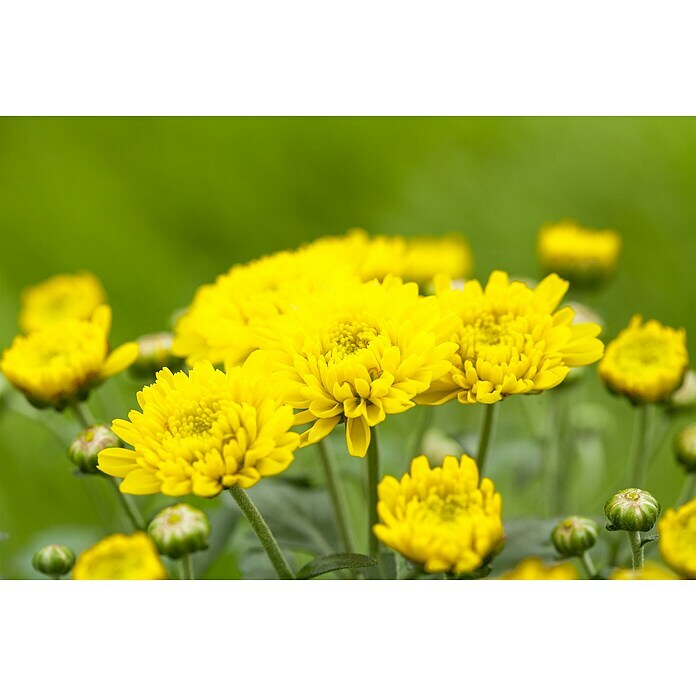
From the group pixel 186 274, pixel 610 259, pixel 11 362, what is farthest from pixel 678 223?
pixel 11 362

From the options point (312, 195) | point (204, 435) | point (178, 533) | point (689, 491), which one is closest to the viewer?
point (204, 435)

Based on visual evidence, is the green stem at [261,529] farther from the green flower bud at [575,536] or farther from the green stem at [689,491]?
the green stem at [689,491]

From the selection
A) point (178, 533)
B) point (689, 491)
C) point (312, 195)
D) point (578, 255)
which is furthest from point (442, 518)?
point (312, 195)

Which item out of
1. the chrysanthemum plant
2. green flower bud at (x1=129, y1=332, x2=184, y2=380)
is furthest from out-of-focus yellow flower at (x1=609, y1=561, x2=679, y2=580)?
green flower bud at (x1=129, y1=332, x2=184, y2=380)

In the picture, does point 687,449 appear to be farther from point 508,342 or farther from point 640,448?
point 508,342

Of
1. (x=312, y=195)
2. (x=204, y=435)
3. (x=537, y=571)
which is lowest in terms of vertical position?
(x=537, y=571)

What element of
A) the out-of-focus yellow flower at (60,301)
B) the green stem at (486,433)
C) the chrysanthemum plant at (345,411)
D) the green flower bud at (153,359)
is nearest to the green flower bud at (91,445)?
the chrysanthemum plant at (345,411)

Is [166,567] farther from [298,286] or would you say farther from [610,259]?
[610,259]
